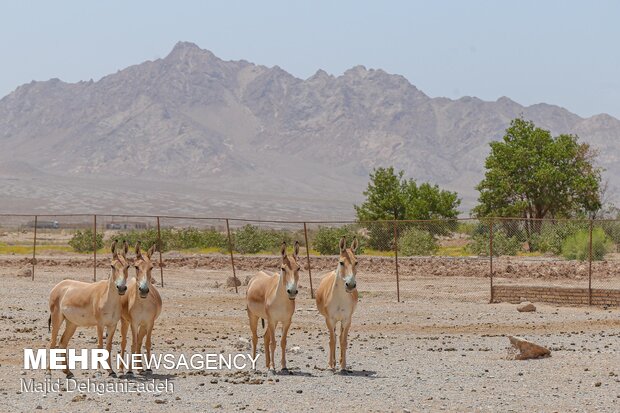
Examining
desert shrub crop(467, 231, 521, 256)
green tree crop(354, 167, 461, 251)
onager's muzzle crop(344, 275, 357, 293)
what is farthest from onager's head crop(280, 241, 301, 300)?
green tree crop(354, 167, 461, 251)

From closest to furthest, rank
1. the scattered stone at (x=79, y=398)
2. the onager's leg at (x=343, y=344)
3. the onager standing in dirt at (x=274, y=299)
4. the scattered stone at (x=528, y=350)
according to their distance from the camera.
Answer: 1. the scattered stone at (x=79, y=398)
2. the onager standing in dirt at (x=274, y=299)
3. the onager's leg at (x=343, y=344)
4. the scattered stone at (x=528, y=350)

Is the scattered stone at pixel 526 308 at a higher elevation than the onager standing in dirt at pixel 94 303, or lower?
lower

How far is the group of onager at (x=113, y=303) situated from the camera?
53.0ft

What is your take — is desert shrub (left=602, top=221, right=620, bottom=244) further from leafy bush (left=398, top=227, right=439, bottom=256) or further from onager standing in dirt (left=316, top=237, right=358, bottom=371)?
onager standing in dirt (left=316, top=237, right=358, bottom=371)

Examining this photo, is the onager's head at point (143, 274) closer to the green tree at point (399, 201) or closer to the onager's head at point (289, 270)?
the onager's head at point (289, 270)

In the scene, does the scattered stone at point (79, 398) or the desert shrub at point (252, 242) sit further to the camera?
the desert shrub at point (252, 242)

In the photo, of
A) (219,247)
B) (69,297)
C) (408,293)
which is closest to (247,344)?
(69,297)

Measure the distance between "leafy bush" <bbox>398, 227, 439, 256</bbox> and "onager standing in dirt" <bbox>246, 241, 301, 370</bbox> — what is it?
38374mm

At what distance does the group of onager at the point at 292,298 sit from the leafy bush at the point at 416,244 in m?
38.1

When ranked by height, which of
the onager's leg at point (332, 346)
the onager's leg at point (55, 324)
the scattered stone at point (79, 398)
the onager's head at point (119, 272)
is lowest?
the scattered stone at point (79, 398)

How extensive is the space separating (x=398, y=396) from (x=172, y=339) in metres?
8.01

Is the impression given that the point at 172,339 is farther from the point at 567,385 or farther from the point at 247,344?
the point at 567,385

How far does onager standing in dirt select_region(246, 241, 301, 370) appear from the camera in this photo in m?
16.8

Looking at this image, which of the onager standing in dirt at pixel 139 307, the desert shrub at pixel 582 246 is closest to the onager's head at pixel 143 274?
the onager standing in dirt at pixel 139 307
